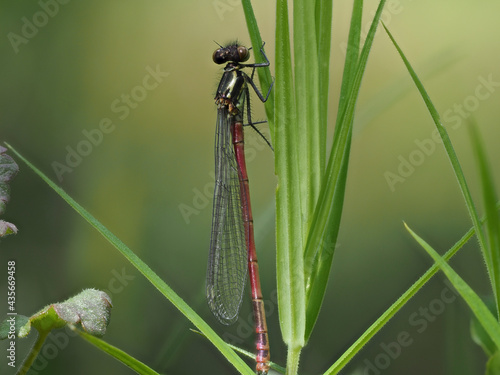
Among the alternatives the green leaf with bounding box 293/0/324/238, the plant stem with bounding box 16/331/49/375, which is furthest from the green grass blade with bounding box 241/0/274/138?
the plant stem with bounding box 16/331/49/375

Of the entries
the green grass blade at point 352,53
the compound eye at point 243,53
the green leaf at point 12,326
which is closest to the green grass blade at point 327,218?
the green grass blade at point 352,53

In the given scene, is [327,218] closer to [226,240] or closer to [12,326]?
[12,326]

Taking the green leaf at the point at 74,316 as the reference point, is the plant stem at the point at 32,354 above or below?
below

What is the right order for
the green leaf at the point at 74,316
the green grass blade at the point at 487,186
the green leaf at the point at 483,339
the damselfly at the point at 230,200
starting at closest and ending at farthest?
the green grass blade at the point at 487,186 < the green leaf at the point at 483,339 < the green leaf at the point at 74,316 < the damselfly at the point at 230,200

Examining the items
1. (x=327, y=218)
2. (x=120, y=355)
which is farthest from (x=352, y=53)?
(x=120, y=355)

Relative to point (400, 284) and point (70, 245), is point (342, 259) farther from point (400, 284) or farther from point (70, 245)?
point (70, 245)

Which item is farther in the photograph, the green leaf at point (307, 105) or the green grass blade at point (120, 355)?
the green leaf at point (307, 105)

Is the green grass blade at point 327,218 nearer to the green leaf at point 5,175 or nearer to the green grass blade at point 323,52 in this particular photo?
the green grass blade at point 323,52
